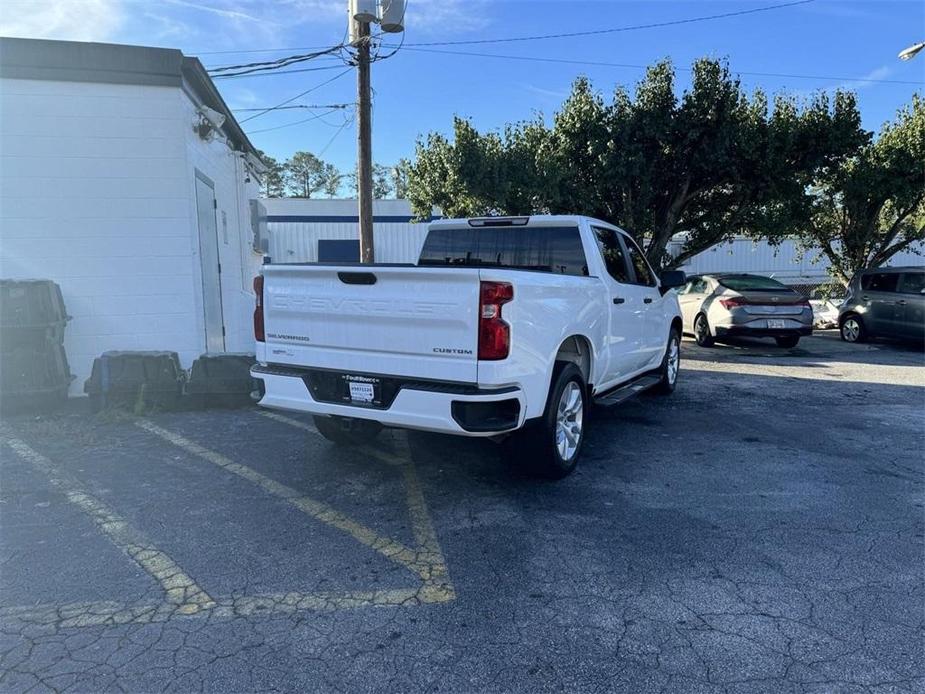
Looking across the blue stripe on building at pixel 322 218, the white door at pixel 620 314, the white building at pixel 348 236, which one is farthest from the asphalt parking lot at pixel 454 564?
the blue stripe on building at pixel 322 218

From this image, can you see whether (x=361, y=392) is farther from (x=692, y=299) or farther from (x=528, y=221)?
(x=692, y=299)

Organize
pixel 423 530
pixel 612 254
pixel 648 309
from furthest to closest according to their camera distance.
A: pixel 648 309
pixel 612 254
pixel 423 530

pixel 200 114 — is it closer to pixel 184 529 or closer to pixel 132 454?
pixel 132 454

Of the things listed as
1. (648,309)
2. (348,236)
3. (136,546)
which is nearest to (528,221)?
(648,309)

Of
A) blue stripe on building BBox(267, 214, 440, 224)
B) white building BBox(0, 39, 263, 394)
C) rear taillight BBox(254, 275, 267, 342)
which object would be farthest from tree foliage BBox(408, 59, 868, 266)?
blue stripe on building BBox(267, 214, 440, 224)

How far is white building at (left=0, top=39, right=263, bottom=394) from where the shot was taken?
300 inches

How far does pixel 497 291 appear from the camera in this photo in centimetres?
380

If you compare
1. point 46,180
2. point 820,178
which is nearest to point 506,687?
point 46,180

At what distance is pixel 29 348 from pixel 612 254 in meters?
6.48

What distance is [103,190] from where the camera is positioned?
7.86 meters

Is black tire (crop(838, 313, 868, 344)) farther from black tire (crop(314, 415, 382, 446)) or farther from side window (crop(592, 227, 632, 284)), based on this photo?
black tire (crop(314, 415, 382, 446))

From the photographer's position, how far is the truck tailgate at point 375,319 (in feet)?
12.7

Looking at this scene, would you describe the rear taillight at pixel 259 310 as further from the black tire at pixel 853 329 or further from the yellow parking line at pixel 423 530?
the black tire at pixel 853 329

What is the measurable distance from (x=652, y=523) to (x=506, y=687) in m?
1.90
